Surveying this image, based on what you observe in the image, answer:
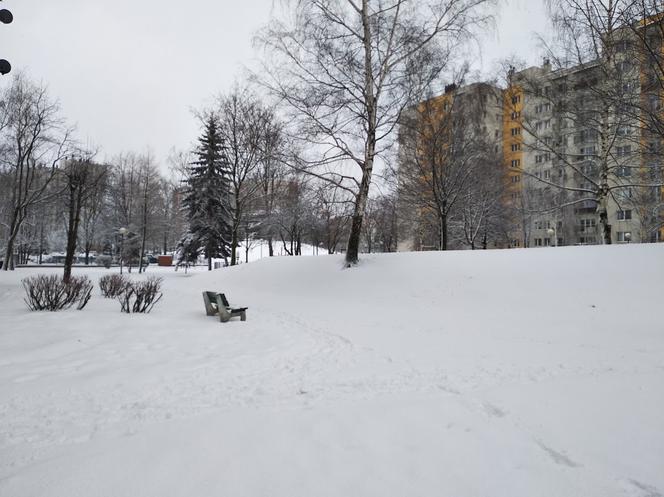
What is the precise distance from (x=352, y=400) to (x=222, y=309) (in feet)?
16.3

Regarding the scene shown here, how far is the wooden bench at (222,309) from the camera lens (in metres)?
7.91

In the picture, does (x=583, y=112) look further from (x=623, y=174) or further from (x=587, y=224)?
(x=587, y=224)

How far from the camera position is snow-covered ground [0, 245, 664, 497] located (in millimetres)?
2371

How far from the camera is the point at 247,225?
30.2 m

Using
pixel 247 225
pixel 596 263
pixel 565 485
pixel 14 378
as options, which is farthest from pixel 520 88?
pixel 247 225

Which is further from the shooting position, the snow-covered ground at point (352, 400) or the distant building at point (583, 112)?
the distant building at point (583, 112)

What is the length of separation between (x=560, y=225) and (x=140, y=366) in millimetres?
44795

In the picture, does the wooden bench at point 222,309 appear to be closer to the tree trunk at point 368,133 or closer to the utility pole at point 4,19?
the tree trunk at point 368,133

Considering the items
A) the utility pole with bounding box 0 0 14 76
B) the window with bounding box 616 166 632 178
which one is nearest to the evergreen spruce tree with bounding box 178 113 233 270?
the utility pole with bounding box 0 0 14 76

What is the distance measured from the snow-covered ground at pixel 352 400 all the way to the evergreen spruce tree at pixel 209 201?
18807 millimetres

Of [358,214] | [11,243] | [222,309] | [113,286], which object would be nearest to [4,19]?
[222,309]

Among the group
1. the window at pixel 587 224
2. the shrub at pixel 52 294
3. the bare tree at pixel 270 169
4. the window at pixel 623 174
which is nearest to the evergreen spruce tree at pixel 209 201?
the bare tree at pixel 270 169

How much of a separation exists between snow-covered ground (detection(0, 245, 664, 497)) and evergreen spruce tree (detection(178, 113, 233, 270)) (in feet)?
61.7

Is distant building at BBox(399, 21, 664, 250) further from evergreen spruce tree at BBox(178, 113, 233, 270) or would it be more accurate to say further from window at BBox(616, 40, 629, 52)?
evergreen spruce tree at BBox(178, 113, 233, 270)
